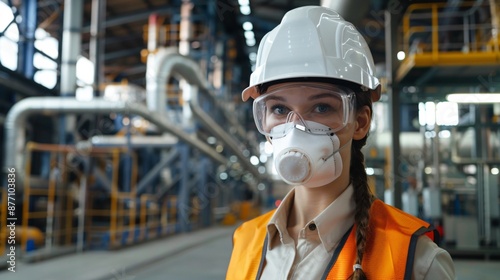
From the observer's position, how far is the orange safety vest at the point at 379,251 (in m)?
1.39

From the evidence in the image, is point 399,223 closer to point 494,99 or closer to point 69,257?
point 494,99

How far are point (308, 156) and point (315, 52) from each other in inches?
14.8

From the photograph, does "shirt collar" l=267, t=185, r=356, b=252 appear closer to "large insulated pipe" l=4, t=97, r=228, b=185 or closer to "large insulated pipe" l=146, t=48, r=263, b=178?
"large insulated pipe" l=4, t=97, r=228, b=185

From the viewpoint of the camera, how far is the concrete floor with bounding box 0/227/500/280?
8.46 metres

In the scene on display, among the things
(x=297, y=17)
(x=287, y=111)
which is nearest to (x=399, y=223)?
(x=287, y=111)

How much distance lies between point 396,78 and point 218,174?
53.3 ft

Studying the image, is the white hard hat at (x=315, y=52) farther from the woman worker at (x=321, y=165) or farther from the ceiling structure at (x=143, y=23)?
the ceiling structure at (x=143, y=23)

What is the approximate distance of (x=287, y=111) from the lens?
1.66m

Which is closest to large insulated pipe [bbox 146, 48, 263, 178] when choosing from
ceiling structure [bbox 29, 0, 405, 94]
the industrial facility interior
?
the industrial facility interior

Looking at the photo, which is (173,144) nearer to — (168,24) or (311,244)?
(168,24)

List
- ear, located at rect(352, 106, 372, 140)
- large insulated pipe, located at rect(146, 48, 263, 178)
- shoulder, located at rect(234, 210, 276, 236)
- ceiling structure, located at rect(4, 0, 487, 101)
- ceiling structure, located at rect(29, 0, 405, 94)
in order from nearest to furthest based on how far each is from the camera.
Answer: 1. ear, located at rect(352, 106, 372, 140)
2. shoulder, located at rect(234, 210, 276, 236)
3. large insulated pipe, located at rect(146, 48, 263, 178)
4. ceiling structure, located at rect(4, 0, 487, 101)
5. ceiling structure, located at rect(29, 0, 405, 94)

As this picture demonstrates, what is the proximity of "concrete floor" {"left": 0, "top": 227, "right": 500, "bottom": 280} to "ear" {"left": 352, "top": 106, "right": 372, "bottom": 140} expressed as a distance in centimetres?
738

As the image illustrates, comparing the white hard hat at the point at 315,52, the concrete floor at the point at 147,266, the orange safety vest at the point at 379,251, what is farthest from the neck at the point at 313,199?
the concrete floor at the point at 147,266

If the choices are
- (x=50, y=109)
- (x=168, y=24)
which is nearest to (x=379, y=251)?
(x=50, y=109)
